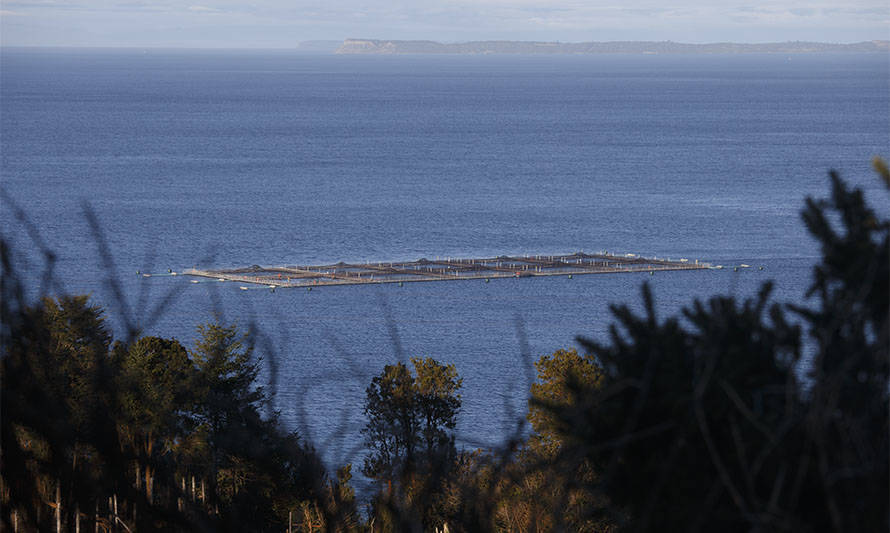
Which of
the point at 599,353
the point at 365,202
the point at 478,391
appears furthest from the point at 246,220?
the point at 599,353

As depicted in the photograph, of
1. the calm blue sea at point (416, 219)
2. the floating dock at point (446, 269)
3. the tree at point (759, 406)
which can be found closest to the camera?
the tree at point (759, 406)

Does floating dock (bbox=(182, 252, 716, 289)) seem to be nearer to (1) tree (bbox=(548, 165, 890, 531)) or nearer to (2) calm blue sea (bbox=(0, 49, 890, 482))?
(2) calm blue sea (bbox=(0, 49, 890, 482))

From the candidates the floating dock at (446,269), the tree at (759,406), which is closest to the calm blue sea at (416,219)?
the floating dock at (446,269)

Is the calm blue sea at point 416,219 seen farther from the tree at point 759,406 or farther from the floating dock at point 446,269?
the tree at point 759,406

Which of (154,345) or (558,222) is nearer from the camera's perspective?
(154,345)

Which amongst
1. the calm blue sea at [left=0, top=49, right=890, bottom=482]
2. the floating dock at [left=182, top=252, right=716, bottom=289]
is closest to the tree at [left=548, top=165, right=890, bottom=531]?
the calm blue sea at [left=0, top=49, right=890, bottom=482]

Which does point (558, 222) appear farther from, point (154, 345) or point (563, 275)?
point (154, 345)

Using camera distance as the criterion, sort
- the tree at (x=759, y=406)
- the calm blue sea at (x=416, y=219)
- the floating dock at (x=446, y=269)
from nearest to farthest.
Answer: the tree at (x=759, y=406)
the calm blue sea at (x=416, y=219)
the floating dock at (x=446, y=269)

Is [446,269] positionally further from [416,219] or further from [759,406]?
[759,406]

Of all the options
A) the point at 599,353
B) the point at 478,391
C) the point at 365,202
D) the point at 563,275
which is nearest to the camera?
the point at 599,353
